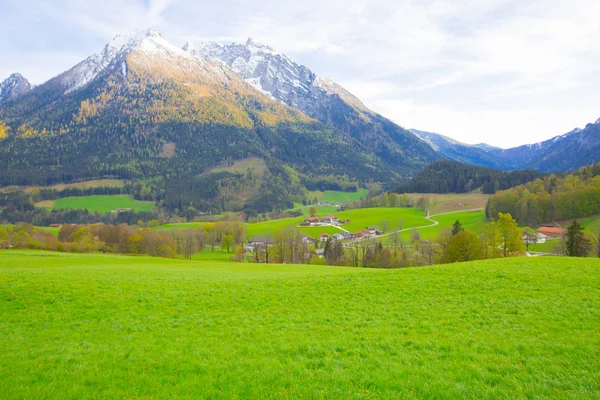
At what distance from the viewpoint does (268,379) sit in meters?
10.2

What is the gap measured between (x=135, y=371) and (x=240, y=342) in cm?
429

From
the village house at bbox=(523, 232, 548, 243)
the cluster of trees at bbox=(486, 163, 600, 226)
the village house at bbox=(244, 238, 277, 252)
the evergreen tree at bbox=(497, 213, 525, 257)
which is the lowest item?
the village house at bbox=(523, 232, 548, 243)

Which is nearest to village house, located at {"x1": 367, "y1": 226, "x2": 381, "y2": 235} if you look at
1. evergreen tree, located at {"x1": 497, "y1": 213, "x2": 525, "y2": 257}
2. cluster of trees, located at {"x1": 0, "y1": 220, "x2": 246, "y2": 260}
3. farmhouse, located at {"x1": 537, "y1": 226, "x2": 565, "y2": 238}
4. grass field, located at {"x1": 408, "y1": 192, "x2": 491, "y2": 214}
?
grass field, located at {"x1": 408, "y1": 192, "x2": 491, "y2": 214}

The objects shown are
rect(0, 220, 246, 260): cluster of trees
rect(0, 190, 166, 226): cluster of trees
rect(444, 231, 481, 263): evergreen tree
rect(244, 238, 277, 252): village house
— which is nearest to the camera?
rect(444, 231, 481, 263): evergreen tree

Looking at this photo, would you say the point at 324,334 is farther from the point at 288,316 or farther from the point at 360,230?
the point at 360,230

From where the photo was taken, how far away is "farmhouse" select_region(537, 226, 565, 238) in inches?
3981

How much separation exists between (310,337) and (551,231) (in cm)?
11908

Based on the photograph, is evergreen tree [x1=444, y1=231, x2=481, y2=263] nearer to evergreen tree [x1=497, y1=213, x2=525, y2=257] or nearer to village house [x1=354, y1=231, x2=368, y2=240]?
evergreen tree [x1=497, y1=213, x2=525, y2=257]

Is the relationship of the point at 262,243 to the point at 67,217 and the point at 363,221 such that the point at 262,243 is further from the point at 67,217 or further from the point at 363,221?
the point at 67,217

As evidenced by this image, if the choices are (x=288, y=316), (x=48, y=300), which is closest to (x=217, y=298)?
(x=288, y=316)

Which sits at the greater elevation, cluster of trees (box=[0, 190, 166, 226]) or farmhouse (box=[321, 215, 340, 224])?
cluster of trees (box=[0, 190, 166, 226])

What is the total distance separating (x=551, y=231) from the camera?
103062mm

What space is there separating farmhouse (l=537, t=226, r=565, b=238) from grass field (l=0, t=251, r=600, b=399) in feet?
306

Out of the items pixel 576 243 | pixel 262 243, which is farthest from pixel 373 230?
pixel 576 243
